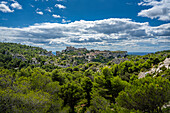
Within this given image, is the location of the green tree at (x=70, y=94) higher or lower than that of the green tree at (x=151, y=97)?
lower

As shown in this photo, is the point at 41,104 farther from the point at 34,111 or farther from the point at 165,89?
the point at 165,89

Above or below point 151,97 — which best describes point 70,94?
below

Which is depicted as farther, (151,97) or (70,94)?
(70,94)

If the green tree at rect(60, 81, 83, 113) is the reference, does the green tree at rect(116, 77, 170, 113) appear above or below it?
above

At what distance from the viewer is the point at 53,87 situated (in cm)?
2331

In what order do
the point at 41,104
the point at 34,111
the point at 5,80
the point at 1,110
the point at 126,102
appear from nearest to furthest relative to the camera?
1. the point at 126,102
2. the point at 1,110
3. the point at 34,111
4. the point at 41,104
5. the point at 5,80

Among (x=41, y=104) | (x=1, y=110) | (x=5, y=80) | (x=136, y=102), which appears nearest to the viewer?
(x=136, y=102)

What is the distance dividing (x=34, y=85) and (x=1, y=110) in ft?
32.0

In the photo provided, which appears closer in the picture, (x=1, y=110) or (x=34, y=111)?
(x=1, y=110)

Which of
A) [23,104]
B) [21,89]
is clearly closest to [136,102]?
[23,104]

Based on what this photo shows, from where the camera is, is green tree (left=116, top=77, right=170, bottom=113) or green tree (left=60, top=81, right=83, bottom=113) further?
green tree (left=60, top=81, right=83, bottom=113)

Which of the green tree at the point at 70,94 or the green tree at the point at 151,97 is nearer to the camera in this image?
the green tree at the point at 151,97

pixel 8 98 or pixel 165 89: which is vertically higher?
pixel 165 89

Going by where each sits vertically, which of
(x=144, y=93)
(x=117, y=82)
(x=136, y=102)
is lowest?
(x=117, y=82)
